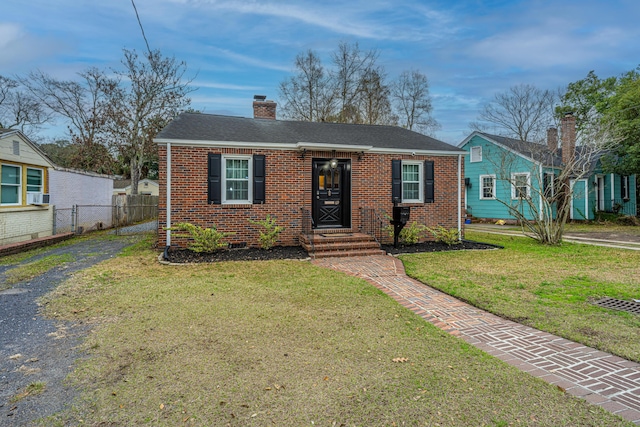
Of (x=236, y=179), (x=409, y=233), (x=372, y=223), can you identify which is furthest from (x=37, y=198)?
(x=409, y=233)

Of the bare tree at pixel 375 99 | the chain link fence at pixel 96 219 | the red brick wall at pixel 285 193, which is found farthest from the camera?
the bare tree at pixel 375 99

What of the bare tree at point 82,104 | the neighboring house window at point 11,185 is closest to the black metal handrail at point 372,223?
the neighboring house window at point 11,185

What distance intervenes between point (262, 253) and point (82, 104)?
69.3 feet

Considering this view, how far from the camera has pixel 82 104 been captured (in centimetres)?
2186

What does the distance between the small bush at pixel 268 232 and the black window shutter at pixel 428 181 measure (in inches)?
188

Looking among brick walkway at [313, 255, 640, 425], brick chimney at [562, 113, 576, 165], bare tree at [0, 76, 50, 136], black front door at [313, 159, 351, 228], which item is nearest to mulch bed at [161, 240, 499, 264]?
black front door at [313, 159, 351, 228]

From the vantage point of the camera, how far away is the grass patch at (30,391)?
2.54m

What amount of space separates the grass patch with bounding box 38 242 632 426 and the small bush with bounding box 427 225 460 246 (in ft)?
18.0

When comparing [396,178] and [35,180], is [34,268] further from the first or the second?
[396,178]

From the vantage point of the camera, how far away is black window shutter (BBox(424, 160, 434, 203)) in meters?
10.6

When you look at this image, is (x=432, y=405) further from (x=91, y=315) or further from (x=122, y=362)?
(x=91, y=315)

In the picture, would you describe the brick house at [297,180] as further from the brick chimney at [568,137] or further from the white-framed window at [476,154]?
the brick chimney at [568,137]

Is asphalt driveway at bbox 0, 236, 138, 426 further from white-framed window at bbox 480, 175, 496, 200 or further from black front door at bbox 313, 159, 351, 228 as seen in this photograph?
white-framed window at bbox 480, 175, 496, 200

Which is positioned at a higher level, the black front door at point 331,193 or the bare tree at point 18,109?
the bare tree at point 18,109
